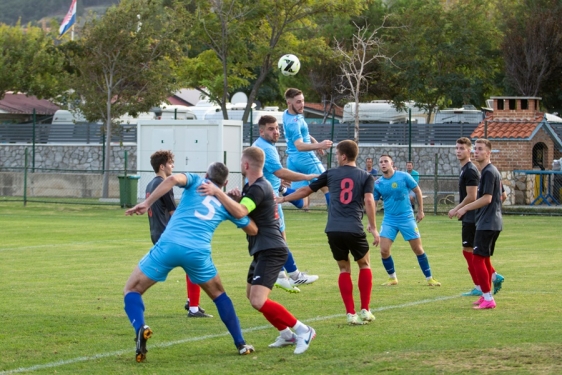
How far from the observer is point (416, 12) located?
159 ft

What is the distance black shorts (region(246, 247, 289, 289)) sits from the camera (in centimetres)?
793

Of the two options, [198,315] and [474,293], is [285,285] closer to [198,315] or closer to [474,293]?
[198,315]

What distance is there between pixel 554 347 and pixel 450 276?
591 centimetres

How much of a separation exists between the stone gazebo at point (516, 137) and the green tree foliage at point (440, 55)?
14.3 m

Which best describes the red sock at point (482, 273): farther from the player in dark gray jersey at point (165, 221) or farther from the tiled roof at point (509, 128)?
the tiled roof at point (509, 128)

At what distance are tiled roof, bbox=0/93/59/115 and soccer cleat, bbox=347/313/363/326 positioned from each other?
46.4 meters

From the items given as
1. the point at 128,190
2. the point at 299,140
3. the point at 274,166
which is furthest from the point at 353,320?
the point at 128,190

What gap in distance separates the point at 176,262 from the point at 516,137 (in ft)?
82.7

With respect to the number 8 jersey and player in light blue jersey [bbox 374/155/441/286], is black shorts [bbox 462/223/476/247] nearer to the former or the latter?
player in light blue jersey [bbox 374/155/441/286]

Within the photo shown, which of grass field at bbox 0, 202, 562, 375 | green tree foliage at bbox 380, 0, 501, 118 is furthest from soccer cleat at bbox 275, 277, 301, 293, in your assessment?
green tree foliage at bbox 380, 0, 501, 118

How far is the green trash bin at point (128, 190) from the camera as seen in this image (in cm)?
3007

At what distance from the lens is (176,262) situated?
7.53 meters

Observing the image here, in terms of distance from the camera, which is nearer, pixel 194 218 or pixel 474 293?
pixel 194 218

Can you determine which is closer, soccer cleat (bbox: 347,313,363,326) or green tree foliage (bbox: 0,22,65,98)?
soccer cleat (bbox: 347,313,363,326)
